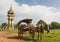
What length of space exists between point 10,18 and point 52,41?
1681 cm

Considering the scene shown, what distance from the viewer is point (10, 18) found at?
3488 centimetres

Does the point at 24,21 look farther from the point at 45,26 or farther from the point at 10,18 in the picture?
the point at 10,18

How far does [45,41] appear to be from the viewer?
749 inches

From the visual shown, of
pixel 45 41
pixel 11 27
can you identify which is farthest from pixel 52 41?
pixel 11 27

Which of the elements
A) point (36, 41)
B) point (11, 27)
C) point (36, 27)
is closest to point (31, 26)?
point (36, 27)

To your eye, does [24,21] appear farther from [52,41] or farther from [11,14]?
[11,14]

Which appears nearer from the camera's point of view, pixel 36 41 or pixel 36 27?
pixel 36 41

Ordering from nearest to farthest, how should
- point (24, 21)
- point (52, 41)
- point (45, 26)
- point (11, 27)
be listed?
point (52, 41)
point (45, 26)
point (24, 21)
point (11, 27)

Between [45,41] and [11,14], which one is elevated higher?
[11,14]

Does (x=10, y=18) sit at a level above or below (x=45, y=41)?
above

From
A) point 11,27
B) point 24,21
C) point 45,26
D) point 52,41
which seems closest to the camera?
point 52,41

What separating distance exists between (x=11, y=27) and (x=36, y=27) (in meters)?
14.1

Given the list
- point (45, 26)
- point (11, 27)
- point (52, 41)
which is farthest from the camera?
point (11, 27)

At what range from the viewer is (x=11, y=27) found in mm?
34656
